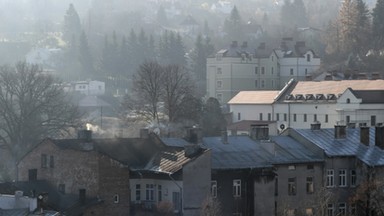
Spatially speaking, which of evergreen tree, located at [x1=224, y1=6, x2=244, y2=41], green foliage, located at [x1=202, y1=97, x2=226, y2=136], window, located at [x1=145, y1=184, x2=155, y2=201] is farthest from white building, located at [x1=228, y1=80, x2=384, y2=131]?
evergreen tree, located at [x1=224, y1=6, x2=244, y2=41]

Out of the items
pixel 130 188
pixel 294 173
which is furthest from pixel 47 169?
pixel 294 173

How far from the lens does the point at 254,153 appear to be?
136 ft

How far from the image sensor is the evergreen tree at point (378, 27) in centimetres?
9356

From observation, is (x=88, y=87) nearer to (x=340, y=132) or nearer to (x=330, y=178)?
(x=340, y=132)

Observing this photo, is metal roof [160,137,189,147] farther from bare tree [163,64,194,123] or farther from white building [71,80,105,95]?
white building [71,80,105,95]

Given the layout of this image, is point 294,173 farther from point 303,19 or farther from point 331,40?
point 303,19

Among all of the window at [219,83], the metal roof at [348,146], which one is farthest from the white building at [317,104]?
the metal roof at [348,146]

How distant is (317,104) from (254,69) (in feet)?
70.0

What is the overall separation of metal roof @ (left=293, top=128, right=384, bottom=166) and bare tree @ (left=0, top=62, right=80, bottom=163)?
53.2 ft

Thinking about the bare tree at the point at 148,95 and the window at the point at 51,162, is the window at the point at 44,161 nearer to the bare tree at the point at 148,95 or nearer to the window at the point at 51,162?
the window at the point at 51,162

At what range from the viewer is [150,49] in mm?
112688

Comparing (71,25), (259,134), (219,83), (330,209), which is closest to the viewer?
(330,209)

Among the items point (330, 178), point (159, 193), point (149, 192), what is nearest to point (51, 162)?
point (149, 192)

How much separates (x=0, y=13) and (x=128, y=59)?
273ft
